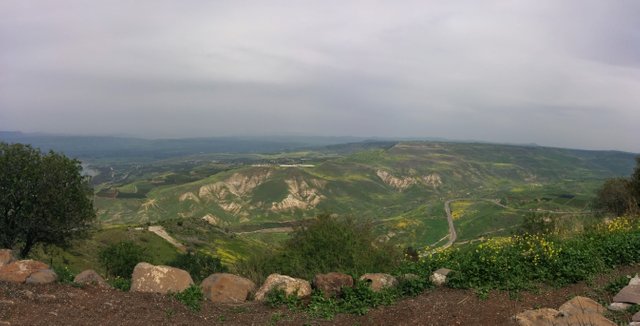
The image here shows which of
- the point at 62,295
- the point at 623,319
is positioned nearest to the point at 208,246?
the point at 62,295

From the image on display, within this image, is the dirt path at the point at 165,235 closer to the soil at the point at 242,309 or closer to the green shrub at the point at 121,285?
the green shrub at the point at 121,285

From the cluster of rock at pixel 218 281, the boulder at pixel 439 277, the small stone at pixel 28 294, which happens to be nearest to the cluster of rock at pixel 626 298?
the boulder at pixel 439 277

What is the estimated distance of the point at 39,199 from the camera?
130 ft

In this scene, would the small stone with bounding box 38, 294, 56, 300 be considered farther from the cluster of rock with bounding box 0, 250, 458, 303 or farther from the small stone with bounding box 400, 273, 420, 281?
the small stone with bounding box 400, 273, 420, 281

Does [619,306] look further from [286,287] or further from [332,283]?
[286,287]

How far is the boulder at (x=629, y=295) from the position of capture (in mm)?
10445

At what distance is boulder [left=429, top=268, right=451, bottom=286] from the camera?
1428 cm

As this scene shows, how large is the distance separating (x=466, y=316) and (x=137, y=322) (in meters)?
9.15

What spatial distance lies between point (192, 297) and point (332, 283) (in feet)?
15.8

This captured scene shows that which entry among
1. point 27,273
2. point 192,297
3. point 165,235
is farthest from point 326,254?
point 165,235

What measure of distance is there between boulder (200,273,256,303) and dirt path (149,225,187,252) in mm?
96949

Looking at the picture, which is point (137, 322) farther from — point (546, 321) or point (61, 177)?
point (61, 177)

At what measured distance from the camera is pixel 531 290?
42.9 ft

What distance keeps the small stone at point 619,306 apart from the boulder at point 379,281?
20.5 ft
